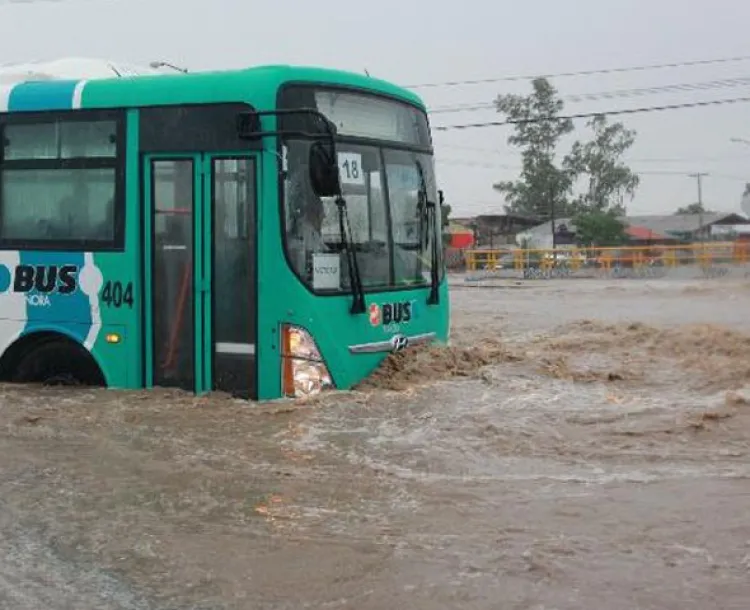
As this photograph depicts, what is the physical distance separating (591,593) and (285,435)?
3098 millimetres

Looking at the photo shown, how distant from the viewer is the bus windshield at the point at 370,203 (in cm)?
728

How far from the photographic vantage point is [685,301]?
2242cm

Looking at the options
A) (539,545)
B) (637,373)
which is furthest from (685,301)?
(539,545)

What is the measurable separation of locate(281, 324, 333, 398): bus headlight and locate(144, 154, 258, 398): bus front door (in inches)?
10.1

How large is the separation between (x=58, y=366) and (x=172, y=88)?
8.27 feet

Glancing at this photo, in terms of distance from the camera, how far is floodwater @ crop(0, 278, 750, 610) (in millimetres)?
4500

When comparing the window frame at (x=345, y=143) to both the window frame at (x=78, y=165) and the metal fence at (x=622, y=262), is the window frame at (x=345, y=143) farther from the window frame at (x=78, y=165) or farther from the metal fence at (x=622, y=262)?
the metal fence at (x=622, y=262)

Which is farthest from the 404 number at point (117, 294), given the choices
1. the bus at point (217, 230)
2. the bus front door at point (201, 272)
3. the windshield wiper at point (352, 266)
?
→ the windshield wiper at point (352, 266)

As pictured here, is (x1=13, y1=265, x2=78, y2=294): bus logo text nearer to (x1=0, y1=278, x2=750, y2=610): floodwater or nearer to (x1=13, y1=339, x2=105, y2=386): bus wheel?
(x1=13, y1=339, x2=105, y2=386): bus wheel

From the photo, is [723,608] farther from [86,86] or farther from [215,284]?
[86,86]

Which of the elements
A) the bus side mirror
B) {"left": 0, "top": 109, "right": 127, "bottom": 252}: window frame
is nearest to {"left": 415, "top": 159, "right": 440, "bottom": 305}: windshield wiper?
the bus side mirror

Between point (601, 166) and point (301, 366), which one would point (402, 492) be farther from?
point (601, 166)

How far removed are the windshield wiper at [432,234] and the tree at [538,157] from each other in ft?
195

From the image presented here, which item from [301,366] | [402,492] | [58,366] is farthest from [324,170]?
[58,366]
